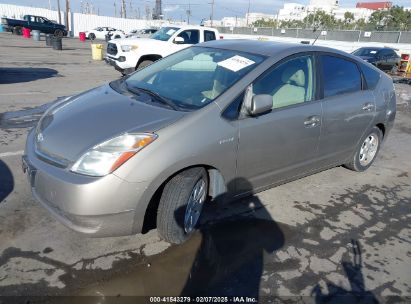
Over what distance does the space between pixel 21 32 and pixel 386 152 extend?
39.0m

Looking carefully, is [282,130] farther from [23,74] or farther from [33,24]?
[33,24]

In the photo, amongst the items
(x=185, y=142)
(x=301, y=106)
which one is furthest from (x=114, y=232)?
(x=301, y=106)

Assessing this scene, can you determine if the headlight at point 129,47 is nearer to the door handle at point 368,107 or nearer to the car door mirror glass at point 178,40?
the car door mirror glass at point 178,40

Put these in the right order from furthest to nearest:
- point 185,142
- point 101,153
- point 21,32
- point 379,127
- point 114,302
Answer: point 21,32 → point 379,127 → point 185,142 → point 101,153 → point 114,302

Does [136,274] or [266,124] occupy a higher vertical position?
[266,124]

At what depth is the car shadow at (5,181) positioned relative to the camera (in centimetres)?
370

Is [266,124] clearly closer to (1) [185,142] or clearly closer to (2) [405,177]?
(1) [185,142]

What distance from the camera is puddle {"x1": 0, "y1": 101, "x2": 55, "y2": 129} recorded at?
5982 mm

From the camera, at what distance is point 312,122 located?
3740mm

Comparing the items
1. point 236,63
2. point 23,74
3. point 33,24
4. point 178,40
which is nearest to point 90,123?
point 236,63

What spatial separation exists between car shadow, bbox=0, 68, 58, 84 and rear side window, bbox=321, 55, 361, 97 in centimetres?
929

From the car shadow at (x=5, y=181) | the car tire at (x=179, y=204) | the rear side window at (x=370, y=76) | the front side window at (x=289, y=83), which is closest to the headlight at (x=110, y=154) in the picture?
the car tire at (x=179, y=204)

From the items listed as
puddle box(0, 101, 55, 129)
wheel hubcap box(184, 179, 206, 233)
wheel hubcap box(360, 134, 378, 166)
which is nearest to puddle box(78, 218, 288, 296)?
wheel hubcap box(184, 179, 206, 233)

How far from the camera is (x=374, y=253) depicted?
321cm
